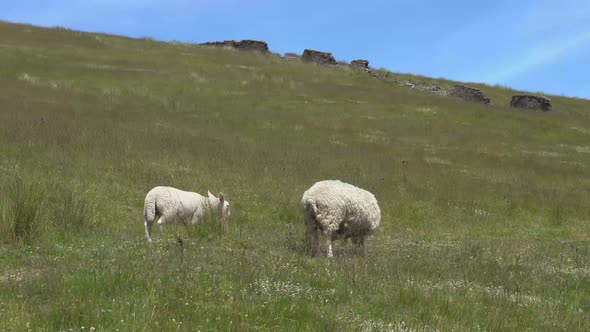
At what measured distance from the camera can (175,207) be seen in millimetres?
13453

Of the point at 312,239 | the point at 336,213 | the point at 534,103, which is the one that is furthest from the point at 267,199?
the point at 534,103

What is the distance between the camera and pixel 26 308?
5.46 m

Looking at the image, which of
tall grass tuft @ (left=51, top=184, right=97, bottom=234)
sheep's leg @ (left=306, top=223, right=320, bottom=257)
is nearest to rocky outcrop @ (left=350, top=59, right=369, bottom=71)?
sheep's leg @ (left=306, top=223, right=320, bottom=257)

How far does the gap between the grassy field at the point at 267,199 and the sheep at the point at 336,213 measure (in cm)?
70

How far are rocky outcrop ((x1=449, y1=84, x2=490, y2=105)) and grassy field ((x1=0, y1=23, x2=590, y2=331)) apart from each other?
10.9 metres

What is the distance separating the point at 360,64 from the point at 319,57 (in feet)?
18.4

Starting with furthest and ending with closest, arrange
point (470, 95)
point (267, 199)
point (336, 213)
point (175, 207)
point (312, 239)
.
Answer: point (470, 95), point (267, 199), point (175, 207), point (312, 239), point (336, 213)

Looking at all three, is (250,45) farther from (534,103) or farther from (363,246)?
(363,246)

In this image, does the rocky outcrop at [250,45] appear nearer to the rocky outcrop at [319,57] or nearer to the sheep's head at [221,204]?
the rocky outcrop at [319,57]

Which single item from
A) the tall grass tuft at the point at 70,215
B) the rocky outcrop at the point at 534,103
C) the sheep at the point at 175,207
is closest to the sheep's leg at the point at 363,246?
the sheep at the point at 175,207

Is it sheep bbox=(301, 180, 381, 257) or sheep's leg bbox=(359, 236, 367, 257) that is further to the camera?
sheep's leg bbox=(359, 236, 367, 257)

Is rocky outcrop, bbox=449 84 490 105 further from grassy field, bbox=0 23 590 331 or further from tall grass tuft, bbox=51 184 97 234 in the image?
tall grass tuft, bbox=51 184 97 234

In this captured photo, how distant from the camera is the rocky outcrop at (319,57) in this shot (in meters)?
72.9

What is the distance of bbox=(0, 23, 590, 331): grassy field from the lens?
623 centimetres
